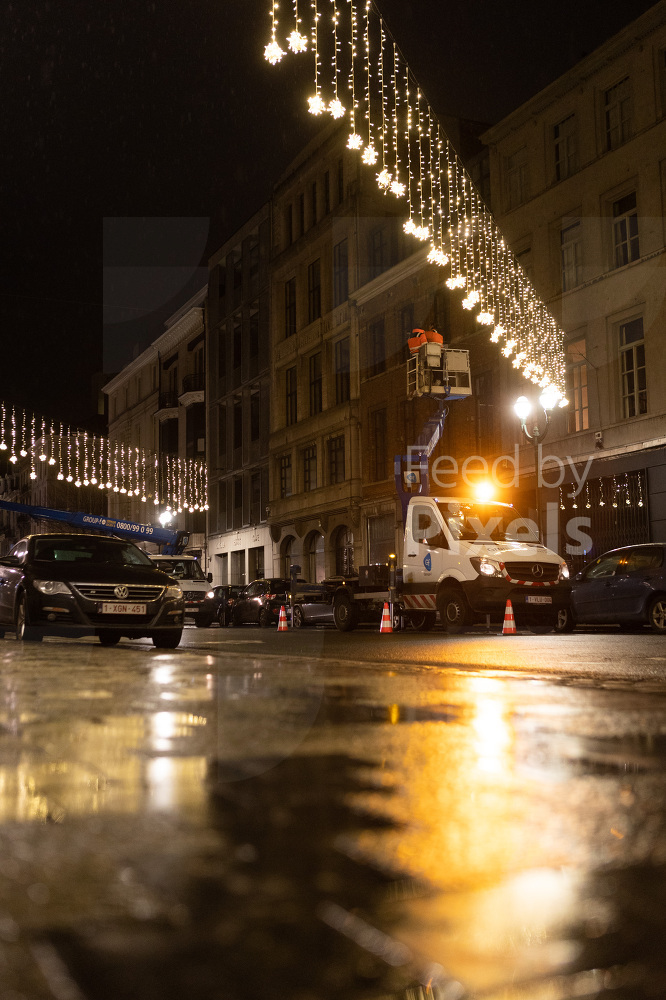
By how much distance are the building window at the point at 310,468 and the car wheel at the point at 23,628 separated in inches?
1193

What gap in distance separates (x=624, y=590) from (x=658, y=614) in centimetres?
80

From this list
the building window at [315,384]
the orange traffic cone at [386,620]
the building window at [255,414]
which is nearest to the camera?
the orange traffic cone at [386,620]

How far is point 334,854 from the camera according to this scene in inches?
79.9

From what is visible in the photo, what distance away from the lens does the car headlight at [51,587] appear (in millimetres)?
12375

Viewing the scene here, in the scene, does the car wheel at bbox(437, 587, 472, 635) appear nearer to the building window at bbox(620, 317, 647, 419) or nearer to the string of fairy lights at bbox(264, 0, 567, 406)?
the string of fairy lights at bbox(264, 0, 567, 406)

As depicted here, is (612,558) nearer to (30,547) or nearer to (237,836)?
(30,547)

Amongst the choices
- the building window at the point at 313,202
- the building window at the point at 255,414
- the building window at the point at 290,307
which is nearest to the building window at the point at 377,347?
the building window at the point at 290,307

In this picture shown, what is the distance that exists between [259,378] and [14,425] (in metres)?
15.5

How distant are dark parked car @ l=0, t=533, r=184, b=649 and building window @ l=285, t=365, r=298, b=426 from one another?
3292cm

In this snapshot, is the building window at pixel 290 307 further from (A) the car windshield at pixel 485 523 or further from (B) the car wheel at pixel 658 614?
(B) the car wheel at pixel 658 614

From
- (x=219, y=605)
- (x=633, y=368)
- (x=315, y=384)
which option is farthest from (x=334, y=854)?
(x=315, y=384)

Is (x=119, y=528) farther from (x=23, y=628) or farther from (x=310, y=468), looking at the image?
(x=23, y=628)

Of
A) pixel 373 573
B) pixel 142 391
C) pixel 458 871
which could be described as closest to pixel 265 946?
pixel 458 871

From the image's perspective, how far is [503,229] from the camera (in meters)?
31.8
